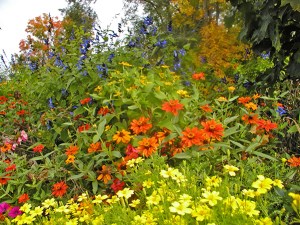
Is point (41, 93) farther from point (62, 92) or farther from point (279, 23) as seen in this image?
point (279, 23)

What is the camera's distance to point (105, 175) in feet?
8.46

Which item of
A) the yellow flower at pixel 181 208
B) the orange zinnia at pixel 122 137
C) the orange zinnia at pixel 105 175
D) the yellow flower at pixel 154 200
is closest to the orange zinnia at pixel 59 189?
the orange zinnia at pixel 105 175

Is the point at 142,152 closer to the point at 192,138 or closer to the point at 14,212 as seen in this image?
the point at 192,138

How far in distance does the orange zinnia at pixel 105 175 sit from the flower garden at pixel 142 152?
1cm

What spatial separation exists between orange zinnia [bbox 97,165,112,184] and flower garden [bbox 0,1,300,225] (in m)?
0.01

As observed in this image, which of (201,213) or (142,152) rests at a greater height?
(142,152)

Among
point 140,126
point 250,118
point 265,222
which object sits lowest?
point 265,222

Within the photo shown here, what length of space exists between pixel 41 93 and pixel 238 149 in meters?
2.41

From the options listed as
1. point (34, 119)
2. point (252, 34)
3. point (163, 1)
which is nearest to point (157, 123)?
point (252, 34)

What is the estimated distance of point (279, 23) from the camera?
2.66 m

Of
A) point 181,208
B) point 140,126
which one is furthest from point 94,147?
point 181,208

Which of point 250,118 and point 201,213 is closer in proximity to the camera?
point 201,213

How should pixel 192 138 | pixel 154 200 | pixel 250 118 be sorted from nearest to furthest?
pixel 154 200 < pixel 192 138 < pixel 250 118

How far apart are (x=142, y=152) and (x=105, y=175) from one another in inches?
13.9
